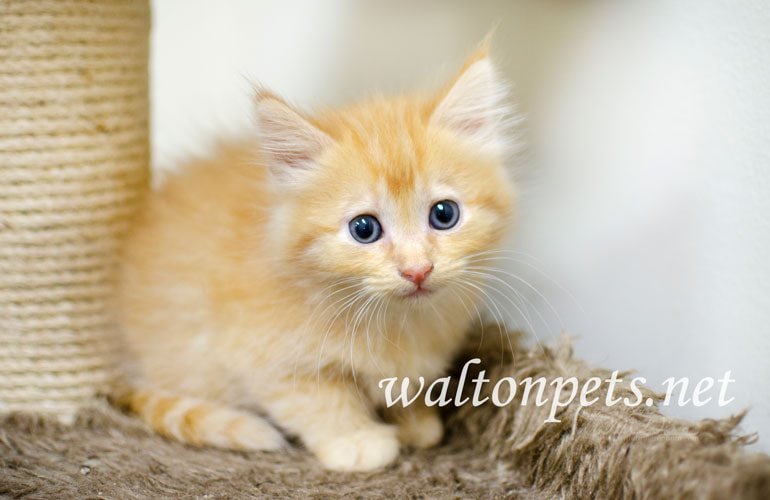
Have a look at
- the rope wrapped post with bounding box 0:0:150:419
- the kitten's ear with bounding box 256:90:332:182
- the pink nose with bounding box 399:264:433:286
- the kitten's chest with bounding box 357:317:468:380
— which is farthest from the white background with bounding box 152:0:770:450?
the pink nose with bounding box 399:264:433:286

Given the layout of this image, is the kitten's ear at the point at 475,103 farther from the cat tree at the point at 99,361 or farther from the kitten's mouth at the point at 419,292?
the cat tree at the point at 99,361

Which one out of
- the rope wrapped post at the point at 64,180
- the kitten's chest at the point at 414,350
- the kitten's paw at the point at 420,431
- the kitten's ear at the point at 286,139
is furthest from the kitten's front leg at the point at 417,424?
the rope wrapped post at the point at 64,180

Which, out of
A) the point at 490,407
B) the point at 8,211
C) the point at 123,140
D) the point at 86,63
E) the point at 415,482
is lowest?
the point at 415,482

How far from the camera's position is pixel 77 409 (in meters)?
1.40

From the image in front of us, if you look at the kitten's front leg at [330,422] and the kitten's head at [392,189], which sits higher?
the kitten's head at [392,189]

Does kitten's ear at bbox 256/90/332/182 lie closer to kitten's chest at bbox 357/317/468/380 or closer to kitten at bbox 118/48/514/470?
kitten at bbox 118/48/514/470

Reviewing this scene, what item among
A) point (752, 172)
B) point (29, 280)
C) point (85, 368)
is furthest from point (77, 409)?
point (752, 172)

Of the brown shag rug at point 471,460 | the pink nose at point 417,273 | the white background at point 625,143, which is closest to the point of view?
the brown shag rug at point 471,460

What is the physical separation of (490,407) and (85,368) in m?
0.88

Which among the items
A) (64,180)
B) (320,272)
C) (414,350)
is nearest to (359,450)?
(414,350)

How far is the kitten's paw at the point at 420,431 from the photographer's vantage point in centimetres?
134

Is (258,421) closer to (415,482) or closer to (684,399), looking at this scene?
(415,482)

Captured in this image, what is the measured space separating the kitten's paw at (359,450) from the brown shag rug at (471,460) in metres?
0.03

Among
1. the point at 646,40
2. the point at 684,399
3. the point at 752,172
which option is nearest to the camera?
the point at 752,172
